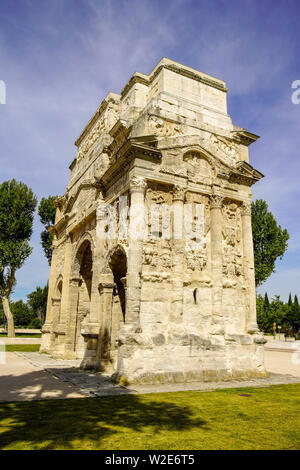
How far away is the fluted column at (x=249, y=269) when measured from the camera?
36.8 feet

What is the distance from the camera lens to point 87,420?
5234mm

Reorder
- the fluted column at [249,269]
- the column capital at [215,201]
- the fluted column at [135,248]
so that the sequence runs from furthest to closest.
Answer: the column capital at [215,201] → the fluted column at [249,269] → the fluted column at [135,248]

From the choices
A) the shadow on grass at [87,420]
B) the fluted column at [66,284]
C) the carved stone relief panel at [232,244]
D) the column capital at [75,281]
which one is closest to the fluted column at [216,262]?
the carved stone relief panel at [232,244]

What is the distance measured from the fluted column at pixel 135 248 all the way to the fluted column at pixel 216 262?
8.48 feet

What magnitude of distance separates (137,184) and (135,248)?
73.7 inches

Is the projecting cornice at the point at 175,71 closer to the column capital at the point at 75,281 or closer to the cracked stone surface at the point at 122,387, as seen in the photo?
the column capital at the point at 75,281

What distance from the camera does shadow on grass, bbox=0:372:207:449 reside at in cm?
431

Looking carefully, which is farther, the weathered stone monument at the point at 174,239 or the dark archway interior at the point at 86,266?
the dark archway interior at the point at 86,266

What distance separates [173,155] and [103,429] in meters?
8.17

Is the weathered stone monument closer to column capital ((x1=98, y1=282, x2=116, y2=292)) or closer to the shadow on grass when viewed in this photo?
column capital ((x1=98, y1=282, x2=116, y2=292))

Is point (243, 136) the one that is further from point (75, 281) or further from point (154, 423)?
point (154, 423)

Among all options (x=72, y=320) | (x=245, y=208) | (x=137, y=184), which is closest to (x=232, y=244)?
(x=245, y=208)

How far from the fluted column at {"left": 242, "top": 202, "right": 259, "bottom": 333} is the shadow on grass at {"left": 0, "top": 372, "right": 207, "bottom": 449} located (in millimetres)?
5082
